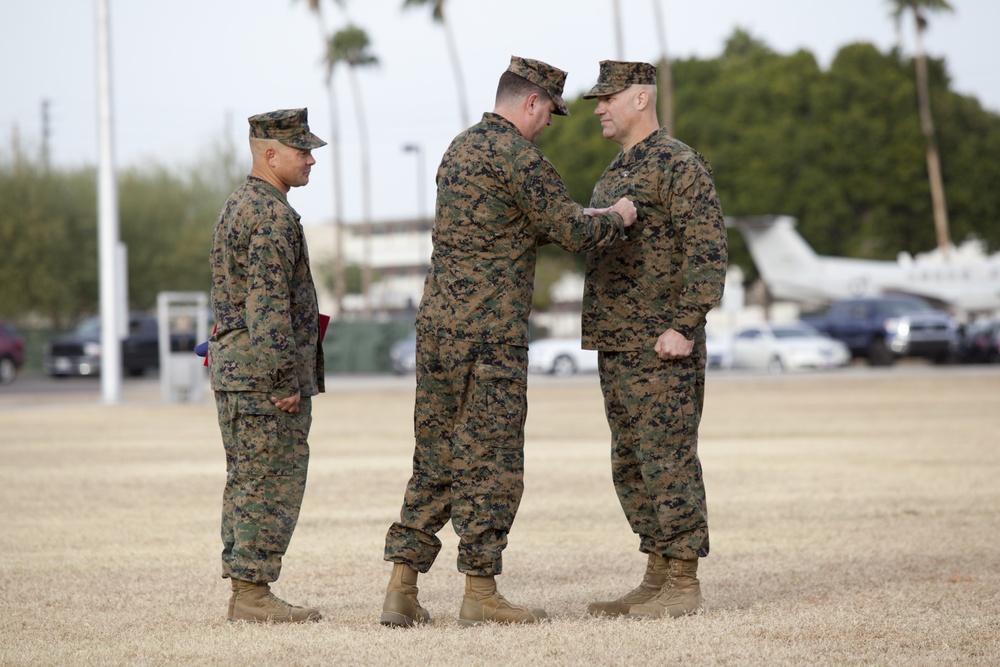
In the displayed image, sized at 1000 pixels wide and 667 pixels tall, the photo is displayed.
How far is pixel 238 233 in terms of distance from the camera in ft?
19.2

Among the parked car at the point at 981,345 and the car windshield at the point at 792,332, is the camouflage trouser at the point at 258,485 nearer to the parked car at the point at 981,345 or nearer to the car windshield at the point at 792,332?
the car windshield at the point at 792,332

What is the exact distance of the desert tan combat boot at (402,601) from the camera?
5734 millimetres

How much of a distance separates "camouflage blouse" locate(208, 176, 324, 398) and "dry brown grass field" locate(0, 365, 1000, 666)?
1065mm

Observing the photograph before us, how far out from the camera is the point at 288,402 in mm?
5754

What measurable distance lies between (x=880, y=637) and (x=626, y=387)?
4.92 feet

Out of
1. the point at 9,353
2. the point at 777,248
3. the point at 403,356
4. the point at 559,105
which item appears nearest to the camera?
the point at 559,105

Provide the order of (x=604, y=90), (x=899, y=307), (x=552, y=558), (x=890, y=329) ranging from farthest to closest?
(x=899, y=307) < (x=890, y=329) < (x=552, y=558) < (x=604, y=90)

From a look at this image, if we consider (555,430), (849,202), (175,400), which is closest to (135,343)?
(175,400)

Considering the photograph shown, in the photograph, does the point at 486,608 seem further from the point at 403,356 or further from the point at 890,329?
the point at 890,329

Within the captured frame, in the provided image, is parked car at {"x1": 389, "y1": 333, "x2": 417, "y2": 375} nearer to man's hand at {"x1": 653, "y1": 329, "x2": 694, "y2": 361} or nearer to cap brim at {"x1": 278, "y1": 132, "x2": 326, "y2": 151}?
cap brim at {"x1": 278, "y1": 132, "x2": 326, "y2": 151}

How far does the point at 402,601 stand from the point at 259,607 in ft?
2.06

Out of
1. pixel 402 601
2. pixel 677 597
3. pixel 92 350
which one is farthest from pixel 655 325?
pixel 92 350

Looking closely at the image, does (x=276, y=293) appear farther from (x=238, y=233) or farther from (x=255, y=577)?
(x=255, y=577)

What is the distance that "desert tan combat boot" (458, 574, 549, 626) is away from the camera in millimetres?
5711
